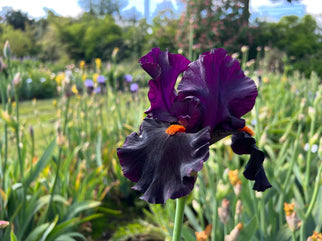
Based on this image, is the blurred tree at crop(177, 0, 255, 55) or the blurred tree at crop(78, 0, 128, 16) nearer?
the blurred tree at crop(177, 0, 255, 55)

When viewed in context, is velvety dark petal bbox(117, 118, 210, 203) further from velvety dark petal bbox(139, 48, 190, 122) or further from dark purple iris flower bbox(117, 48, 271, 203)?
velvety dark petal bbox(139, 48, 190, 122)

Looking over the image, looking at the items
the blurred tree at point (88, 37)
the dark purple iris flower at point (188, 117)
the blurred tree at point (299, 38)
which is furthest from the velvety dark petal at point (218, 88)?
the blurred tree at point (88, 37)

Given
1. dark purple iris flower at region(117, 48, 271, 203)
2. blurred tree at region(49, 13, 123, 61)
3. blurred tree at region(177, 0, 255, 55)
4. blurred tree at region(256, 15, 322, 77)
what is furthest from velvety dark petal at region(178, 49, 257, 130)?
blurred tree at region(49, 13, 123, 61)

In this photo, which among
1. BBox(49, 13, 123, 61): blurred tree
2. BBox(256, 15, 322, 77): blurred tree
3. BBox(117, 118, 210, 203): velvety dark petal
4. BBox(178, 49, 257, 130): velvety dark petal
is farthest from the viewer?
BBox(49, 13, 123, 61): blurred tree

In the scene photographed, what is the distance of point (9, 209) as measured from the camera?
4.99 feet

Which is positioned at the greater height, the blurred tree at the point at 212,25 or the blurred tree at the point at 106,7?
the blurred tree at the point at 106,7

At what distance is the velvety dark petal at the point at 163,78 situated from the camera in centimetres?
72

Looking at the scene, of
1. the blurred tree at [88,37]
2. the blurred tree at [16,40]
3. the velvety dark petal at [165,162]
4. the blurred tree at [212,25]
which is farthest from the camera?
the blurred tree at [88,37]

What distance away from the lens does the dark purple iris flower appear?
60 cm

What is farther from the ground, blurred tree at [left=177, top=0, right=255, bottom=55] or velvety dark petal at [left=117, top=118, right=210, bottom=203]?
blurred tree at [left=177, top=0, right=255, bottom=55]

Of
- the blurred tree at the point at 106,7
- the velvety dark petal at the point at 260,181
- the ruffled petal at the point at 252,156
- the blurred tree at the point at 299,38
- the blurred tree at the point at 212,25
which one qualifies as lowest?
the velvety dark petal at the point at 260,181

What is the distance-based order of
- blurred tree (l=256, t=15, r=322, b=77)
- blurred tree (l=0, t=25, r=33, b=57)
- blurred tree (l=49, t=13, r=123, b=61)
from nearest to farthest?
1. blurred tree (l=256, t=15, r=322, b=77)
2. blurred tree (l=0, t=25, r=33, b=57)
3. blurred tree (l=49, t=13, r=123, b=61)

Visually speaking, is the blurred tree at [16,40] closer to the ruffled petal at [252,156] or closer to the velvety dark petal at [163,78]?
the velvety dark petal at [163,78]

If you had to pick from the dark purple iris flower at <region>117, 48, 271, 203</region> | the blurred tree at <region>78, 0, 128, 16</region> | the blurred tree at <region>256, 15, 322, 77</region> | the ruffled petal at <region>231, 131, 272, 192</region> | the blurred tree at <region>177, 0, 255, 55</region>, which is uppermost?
the blurred tree at <region>78, 0, 128, 16</region>
